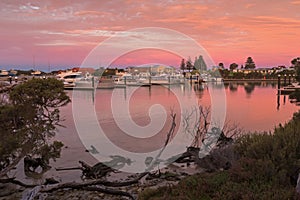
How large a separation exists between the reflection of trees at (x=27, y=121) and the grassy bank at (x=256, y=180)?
3726 millimetres

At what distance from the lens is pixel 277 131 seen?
680cm

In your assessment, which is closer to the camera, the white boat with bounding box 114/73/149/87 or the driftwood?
the driftwood

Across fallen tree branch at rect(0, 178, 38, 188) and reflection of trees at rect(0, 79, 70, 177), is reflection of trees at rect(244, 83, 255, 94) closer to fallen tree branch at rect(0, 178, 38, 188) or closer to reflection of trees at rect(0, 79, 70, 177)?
reflection of trees at rect(0, 79, 70, 177)

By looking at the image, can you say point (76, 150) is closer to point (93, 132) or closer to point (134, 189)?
point (93, 132)

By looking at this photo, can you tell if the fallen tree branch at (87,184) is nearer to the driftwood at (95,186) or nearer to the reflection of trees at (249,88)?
the driftwood at (95,186)

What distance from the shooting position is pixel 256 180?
15.7 ft

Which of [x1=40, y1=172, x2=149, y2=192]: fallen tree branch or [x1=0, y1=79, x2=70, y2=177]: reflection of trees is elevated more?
[x1=0, y1=79, x2=70, y2=177]: reflection of trees

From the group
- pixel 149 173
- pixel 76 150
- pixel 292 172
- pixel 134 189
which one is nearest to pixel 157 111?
pixel 76 150

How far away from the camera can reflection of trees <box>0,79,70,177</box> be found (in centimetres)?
737

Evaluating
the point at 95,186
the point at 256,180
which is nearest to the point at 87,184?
the point at 95,186

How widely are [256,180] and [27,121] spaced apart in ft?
19.6

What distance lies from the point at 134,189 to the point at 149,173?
1560mm

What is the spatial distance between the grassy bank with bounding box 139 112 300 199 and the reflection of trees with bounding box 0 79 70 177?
147 inches

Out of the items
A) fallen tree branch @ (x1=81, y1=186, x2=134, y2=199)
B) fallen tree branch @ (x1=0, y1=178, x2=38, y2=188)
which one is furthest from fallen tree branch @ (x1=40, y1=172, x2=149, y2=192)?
fallen tree branch @ (x1=0, y1=178, x2=38, y2=188)
